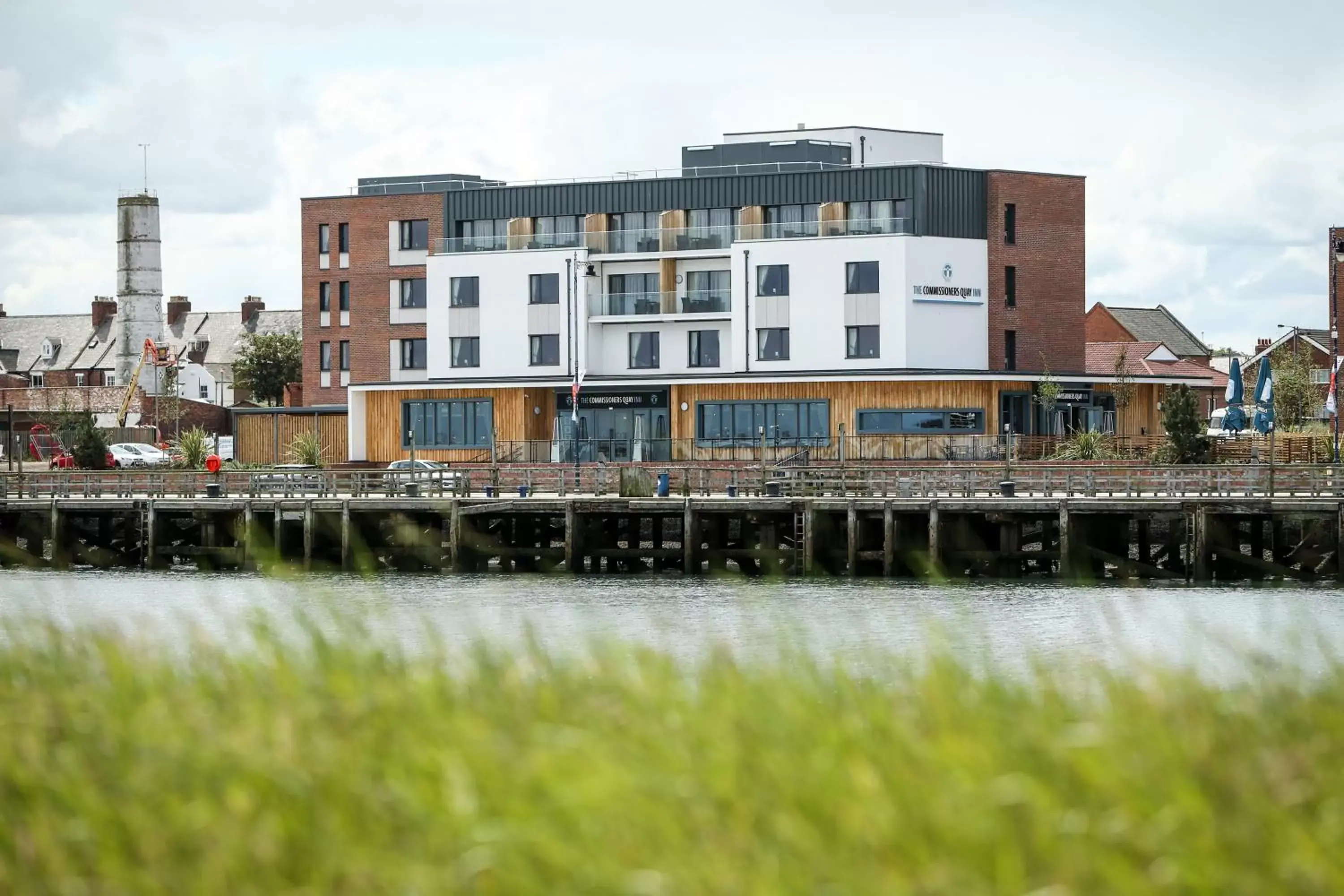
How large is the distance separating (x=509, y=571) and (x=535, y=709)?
1765 inches

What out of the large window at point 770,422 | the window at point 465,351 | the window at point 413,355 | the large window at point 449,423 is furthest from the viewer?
the window at point 413,355

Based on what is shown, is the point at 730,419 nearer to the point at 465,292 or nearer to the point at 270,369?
the point at 465,292

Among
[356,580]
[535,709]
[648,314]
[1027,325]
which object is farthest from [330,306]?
[535,709]

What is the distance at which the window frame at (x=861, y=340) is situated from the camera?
73062 millimetres

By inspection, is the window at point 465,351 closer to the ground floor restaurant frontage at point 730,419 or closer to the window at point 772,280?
the ground floor restaurant frontage at point 730,419

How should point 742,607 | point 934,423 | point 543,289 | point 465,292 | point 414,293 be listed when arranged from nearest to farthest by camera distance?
point 742,607 → point 934,423 → point 543,289 → point 465,292 → point 414,293

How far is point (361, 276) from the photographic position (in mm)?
83938

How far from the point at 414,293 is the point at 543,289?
7547 mm

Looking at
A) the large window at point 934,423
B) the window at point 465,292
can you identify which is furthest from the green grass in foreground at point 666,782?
the window at point 465,292

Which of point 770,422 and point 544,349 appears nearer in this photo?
point 770,422

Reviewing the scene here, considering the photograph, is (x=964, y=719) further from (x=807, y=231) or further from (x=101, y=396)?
(x=101, y=396)

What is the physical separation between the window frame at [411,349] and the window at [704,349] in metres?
12.1

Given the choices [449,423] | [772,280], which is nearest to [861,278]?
[772,280]

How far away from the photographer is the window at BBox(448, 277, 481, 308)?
79.1 meters
